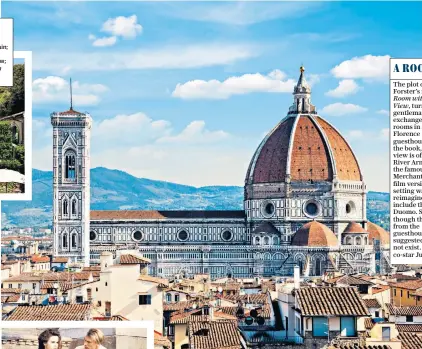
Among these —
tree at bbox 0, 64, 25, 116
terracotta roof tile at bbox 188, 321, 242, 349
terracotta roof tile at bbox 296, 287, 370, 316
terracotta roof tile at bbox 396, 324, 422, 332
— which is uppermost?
tree at bbox 0, 64, 25, 116

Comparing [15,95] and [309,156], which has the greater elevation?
[309,156]

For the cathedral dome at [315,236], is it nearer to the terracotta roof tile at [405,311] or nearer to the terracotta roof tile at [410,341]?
the terracotta roof tile at [405,311]

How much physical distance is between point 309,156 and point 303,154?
20.8 inches

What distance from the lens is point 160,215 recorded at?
332 feet

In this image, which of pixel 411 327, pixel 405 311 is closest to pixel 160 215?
pixel 405 311

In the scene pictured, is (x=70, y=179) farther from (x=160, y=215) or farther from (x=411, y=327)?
(x=411, y=327)

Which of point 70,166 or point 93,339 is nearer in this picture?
point 93,339

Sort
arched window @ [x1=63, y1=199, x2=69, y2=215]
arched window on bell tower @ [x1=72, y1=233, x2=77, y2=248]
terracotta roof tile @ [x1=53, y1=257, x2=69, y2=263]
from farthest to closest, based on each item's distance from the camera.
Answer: arched window @ [x1=63, y1=199, x2=69, y2=215], arched window on bell tower @ [x1=72, y1=233, x2=77, y2=248], terracotta roof tile @ [x1=53, y1=257, x2=69, y2=263]

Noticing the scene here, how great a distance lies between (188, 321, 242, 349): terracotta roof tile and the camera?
19.6 metres

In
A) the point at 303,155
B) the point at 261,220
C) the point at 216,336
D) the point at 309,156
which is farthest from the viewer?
the point at 309,156

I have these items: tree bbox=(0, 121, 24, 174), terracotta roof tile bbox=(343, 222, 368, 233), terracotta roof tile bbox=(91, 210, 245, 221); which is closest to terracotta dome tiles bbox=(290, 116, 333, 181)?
terracotta roof tile bbox=(343, 222, 368, 233)

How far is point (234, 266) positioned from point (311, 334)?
3180 inches

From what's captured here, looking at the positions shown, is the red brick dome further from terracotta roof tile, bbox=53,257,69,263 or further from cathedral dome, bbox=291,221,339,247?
terracotta roof tile, bbox=53,257,69,263

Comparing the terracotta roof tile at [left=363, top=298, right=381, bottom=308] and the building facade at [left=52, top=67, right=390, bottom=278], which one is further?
the building facade at [left=52, top=67, right=390, bottom=278]
